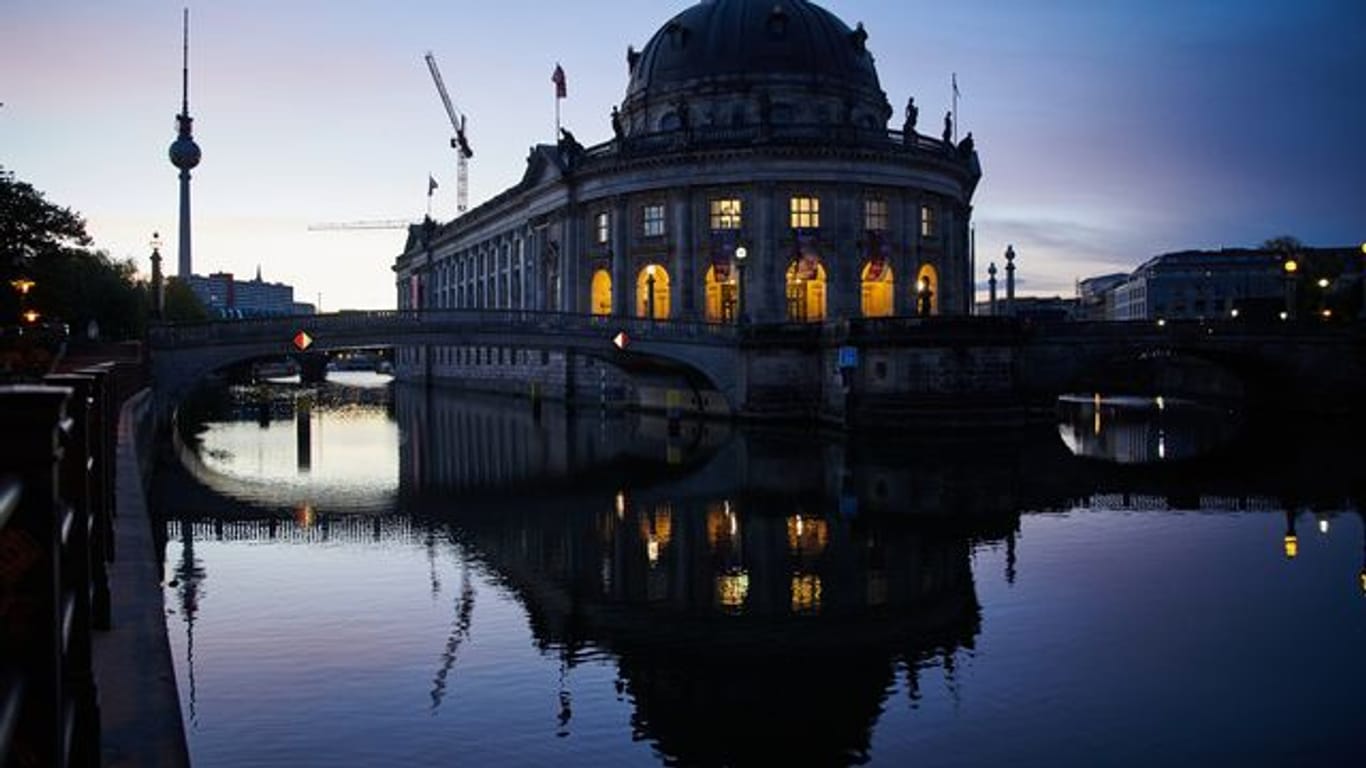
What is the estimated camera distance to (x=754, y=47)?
306 feet

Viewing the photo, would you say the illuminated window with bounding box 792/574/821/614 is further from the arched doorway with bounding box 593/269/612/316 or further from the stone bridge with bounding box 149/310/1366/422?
the arched doorway with bounding box 593/269/612/316

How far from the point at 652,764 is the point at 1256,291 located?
192342 millimetres

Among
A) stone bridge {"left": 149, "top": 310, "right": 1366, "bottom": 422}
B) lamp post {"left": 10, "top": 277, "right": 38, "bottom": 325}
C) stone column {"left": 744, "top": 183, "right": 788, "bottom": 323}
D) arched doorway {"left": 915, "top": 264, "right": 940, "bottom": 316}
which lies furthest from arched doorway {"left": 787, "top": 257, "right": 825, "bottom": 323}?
lamp post {"left": 10, "top": 277, "right": 38, "bottom": 325}

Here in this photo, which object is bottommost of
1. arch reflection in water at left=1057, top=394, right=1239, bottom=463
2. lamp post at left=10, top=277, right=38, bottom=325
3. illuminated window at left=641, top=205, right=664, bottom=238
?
arch reflection in water at left=1057, top=394, right=1239, bottom=463

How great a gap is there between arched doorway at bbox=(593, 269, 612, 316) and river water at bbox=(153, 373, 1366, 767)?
139 feet

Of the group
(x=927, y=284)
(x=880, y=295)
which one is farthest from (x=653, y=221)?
(x=927, y=284)

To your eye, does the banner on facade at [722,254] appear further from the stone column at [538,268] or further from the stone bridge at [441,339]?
the stone column at [538,268]

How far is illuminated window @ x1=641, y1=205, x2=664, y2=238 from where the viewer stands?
84250mm

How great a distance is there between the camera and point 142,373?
52781mm

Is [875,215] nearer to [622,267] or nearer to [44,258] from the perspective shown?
[622,267]

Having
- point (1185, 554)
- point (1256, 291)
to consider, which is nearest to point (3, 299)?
point (1185, 554)

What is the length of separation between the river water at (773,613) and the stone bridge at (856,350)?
40.4 ft

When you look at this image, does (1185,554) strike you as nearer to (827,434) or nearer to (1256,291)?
(827,434)

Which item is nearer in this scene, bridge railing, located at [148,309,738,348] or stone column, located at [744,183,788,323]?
bridge railing, located at [148,309,738,348]
